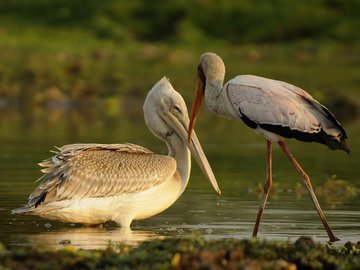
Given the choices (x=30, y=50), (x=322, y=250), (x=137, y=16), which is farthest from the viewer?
(x=137, y=16)

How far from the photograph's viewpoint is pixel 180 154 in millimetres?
13039

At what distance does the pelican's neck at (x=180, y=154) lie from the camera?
42.4 feet

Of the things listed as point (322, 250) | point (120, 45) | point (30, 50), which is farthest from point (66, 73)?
point (322, 250)

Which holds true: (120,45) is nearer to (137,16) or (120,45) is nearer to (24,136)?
(137,16)

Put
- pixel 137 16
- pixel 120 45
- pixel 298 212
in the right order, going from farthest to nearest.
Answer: pixel 137 16, pixel 120 45, pixel 298 212

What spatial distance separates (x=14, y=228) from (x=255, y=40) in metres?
36.7

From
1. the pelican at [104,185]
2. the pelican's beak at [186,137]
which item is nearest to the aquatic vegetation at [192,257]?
the pelican at [104,185]

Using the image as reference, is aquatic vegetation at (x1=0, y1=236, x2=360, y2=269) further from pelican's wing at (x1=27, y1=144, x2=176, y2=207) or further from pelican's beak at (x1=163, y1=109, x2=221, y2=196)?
pelican's beak at (x1=163, y1=109, x2=221, y2=196)

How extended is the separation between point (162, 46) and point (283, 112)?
34402mm

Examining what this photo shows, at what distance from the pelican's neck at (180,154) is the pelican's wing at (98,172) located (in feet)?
1.10

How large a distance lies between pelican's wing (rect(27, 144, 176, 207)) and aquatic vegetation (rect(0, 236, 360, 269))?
2.32 meters

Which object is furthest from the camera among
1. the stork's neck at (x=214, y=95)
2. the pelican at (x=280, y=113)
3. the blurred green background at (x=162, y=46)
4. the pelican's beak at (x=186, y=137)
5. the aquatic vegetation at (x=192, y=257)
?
the blurred green background at (x=162, y=46)

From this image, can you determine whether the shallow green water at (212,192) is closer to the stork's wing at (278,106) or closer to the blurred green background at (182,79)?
the blurred green background at (182,79)

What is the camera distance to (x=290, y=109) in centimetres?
1164
